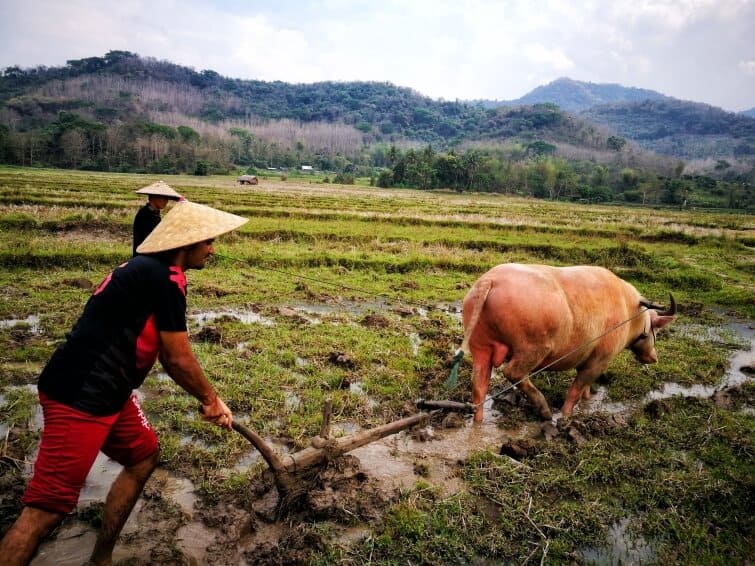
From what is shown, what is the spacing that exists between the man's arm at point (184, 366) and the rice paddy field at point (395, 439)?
1236mm

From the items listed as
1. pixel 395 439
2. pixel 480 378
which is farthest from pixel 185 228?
pixel 480 378

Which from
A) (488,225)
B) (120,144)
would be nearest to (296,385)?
(488,225)

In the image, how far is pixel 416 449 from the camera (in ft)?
15.0

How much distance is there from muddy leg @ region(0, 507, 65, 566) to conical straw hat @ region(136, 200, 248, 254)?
1.43m

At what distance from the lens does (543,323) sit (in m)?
4.66

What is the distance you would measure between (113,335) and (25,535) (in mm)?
1031

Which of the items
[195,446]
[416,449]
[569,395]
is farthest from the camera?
[569,395]

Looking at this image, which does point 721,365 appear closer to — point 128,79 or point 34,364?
point 34,364

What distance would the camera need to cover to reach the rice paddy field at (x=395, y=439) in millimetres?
3336

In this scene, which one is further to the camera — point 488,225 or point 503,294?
point 488,225

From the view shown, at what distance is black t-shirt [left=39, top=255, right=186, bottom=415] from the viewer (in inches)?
92.4

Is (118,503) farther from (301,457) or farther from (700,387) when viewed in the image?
(700,387)

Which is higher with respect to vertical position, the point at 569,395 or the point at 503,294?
the point at 503,294

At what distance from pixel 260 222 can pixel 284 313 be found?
984 cm
